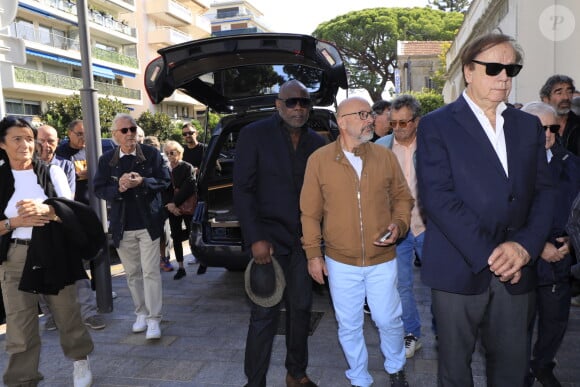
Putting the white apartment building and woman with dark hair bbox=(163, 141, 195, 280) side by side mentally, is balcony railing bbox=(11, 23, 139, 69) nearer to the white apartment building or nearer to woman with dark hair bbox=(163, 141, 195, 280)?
the white apartment building

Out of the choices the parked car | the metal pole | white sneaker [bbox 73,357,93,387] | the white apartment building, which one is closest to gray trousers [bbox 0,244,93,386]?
white sneaker [bbox 73,357,93,387]

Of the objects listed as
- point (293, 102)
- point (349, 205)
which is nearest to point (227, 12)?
point (293, 102)

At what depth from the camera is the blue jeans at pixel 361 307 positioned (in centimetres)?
296

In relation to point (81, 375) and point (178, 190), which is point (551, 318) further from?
point (178, 190)

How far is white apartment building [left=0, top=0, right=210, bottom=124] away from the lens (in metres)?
29.7

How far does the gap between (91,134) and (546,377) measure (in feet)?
14.8

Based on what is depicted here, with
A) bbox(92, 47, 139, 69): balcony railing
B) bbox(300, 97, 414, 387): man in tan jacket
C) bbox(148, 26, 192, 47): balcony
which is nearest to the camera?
bbox(300, 97, 414, 387): man in tan jacket

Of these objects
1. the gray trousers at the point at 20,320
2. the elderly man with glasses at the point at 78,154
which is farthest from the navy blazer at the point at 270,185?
the elderly man with glasses at the point at 78,154

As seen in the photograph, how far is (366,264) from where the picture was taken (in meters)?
2.92

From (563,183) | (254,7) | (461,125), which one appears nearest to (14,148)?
(461,125)

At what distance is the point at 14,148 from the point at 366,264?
2409mm

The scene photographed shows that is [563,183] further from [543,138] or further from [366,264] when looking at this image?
[366,264]

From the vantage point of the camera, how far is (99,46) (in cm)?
3750

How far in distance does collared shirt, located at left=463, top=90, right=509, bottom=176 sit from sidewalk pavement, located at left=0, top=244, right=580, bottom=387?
177 cm
